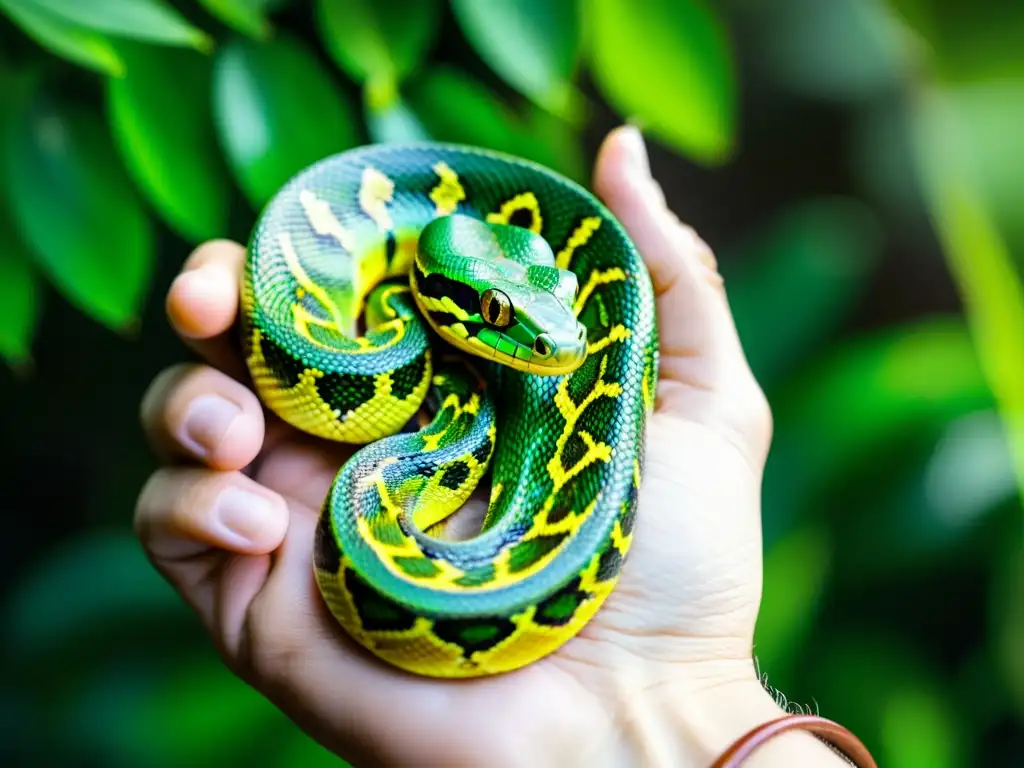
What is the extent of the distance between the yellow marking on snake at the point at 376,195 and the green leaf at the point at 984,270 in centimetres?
145

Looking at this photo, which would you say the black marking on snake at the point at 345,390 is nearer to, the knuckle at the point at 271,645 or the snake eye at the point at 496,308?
the snake eye at the point at 496,308

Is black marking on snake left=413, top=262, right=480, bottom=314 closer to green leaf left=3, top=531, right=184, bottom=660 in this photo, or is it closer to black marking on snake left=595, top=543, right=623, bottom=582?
black marking on snake left=595, top=543, right=623, bottom=582

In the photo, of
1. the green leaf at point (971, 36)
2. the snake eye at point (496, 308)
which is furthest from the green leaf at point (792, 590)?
the green leaf at point (971, 36)

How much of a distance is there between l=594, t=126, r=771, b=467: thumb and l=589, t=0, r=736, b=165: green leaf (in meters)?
0.21

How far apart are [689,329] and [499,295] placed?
0.46 meters

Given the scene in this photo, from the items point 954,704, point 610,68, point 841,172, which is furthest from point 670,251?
point 841,172

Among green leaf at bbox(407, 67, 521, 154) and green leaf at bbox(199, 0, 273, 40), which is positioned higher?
green leaf at bbox(199, 0, 273, 40)

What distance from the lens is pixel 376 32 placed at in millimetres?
1939

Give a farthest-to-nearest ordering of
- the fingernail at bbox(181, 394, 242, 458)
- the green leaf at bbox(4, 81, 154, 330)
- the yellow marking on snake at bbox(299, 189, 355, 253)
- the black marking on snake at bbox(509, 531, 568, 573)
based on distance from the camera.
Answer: the yellow marking on snake at bbox(299, 189, 355, 253)
the green leaf at bbox(4, 81, 154, 330)
the fingernail at bbox(181, 394, 242, 458)
the black marking on snake at bbox(509, 531, 568, 573)

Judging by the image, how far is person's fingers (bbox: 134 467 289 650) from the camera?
1589 mm

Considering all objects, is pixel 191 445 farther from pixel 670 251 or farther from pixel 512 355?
pixel 670 251

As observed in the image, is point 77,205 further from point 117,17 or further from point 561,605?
point 561,605

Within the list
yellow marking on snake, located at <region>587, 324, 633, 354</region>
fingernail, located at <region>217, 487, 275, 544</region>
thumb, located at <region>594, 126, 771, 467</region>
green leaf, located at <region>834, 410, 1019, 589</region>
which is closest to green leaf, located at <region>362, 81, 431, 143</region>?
thumb, located at <region>594, 126, 771, 467</region>

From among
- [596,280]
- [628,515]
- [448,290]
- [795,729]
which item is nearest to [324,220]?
[448,290]
